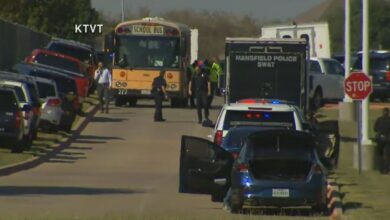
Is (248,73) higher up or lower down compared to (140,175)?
higher up

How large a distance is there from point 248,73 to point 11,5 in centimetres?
3539

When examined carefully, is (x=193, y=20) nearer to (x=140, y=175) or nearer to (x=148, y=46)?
(x=148, y=46)

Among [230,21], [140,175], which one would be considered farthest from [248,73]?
[230,21]

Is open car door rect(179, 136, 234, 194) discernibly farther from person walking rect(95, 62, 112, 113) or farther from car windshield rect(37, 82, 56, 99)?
person walking rect(95, 62, 112, 113)

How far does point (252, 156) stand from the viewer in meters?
20.1

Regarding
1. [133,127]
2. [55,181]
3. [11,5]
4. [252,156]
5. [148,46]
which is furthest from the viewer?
[11,5]

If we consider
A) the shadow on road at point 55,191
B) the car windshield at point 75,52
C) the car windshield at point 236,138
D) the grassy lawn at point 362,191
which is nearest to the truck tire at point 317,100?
the grassy lawn at point 362,191

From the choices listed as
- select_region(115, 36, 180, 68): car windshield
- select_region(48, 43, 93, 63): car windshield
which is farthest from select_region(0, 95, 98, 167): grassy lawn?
select_region(48, 43, 93, 63): car windshield

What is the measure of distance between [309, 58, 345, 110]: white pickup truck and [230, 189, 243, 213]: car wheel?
26005mm

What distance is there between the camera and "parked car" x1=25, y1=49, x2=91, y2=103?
47.1 meters

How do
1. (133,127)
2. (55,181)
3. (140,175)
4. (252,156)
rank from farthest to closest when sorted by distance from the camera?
(133,127) → (140,175) → (55,181) → (252,156)

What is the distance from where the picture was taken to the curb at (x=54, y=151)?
2795cm

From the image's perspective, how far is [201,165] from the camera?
20297 millimetres

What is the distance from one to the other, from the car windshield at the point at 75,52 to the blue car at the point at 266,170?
35.5 metres
